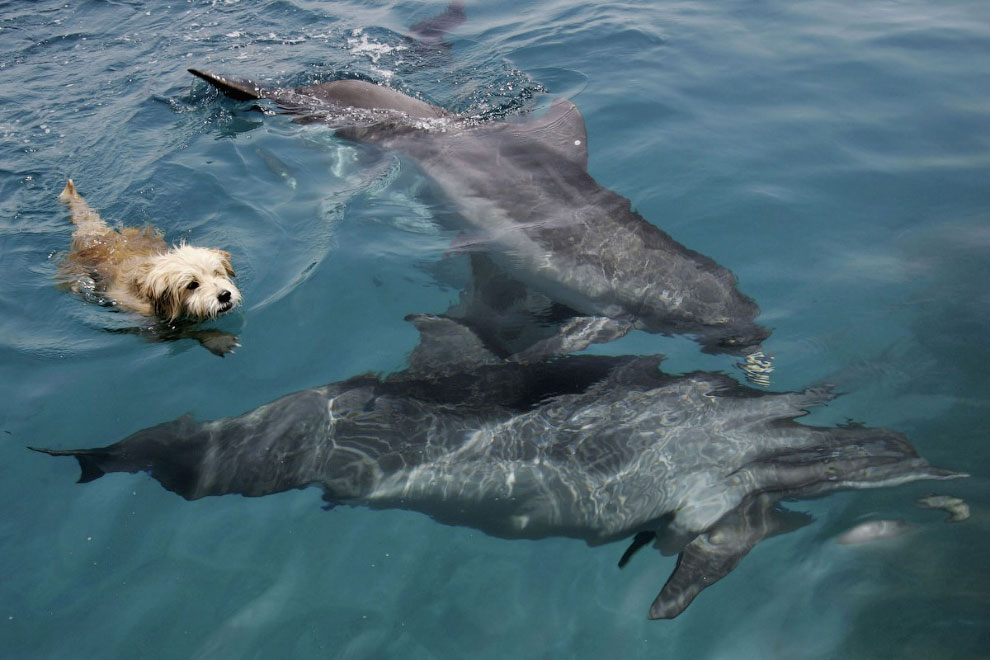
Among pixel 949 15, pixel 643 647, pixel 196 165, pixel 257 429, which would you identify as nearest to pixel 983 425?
pixel 643 647

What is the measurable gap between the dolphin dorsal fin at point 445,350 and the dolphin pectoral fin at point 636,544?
5.68 ft

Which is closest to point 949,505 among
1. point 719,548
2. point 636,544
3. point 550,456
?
point 719,548

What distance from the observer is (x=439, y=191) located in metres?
8.03

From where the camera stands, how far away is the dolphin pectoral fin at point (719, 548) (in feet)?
14.1

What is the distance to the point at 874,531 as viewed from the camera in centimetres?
462

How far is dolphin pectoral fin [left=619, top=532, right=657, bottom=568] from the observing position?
15.4ft

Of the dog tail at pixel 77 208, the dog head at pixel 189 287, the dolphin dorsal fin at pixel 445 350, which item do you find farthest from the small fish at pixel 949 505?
the dog tail at pixel 77 208

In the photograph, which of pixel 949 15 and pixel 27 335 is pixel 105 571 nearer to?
pixel 27 335

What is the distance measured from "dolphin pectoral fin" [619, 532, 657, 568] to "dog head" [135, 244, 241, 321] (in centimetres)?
366

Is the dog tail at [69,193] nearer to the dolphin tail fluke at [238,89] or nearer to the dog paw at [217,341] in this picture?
the dolphin tail fluke at [238,89]

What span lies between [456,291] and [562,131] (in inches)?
109

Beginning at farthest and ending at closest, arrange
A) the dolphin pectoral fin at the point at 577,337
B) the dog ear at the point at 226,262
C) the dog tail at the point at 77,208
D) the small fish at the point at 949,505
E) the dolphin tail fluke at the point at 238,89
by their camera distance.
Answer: the dolphin tail fluke at the point at 238,89 → the dog tail at the point at 77,208 → the dog ear at the point at 226,262 → the dolphin pectoral fin at the point at 577,337 → the small fish at the point at 949,505

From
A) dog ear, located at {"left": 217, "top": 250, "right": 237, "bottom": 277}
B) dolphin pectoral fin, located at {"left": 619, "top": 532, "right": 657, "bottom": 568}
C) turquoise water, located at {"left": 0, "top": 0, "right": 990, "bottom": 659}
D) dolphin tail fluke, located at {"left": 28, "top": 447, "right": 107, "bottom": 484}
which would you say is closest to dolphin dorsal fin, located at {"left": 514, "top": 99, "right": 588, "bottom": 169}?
turquoise water, located at {"left": 0, "top": 0, "right": 990, "bottom": 659}

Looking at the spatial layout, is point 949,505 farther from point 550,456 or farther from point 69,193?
point 69,193
